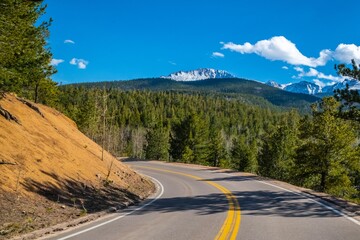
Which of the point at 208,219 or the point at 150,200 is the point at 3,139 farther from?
the point at 208,219

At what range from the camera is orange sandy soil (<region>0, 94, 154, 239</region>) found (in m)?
10.2

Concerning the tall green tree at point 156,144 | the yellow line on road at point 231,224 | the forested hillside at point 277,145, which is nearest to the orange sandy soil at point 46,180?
the forested hillside at point 277,145

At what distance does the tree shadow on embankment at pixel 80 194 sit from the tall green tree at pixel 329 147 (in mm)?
20157

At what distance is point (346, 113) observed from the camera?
18.2 metres

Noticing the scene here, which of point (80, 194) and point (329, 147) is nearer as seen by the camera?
point (80, 194)

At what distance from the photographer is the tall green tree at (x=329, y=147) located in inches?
1196

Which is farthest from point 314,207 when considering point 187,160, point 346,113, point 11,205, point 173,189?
point 187,160

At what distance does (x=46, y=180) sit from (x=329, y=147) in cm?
2521

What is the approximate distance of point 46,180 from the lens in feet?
44.0

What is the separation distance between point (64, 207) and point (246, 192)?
34.5 ft

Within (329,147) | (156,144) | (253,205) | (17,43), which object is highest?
(17,43)

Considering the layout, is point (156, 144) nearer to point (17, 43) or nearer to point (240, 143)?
point (240, 143)

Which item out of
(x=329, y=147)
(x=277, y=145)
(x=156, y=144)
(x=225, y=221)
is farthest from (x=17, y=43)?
(x=156, y=144)

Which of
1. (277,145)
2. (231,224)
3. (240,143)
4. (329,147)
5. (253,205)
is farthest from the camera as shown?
(240,143)
